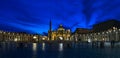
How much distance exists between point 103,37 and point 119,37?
3345 centimetres

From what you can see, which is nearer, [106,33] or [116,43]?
[116,43]

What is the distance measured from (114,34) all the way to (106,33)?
18611 mm

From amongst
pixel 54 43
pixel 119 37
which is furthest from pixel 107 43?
pixel 54 43

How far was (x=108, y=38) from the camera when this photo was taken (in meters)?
188

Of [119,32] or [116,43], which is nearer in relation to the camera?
[116,43]

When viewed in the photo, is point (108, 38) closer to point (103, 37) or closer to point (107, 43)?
point (103, 37)

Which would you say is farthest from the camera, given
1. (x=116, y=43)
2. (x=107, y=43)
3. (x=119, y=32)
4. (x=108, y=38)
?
(x=108, y=38)

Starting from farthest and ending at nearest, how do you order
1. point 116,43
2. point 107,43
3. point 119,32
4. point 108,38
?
point 108,38, point 119,32, point 107,43, point 116,43

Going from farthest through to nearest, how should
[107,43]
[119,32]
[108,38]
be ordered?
[108,38], [119,32], [107,43]

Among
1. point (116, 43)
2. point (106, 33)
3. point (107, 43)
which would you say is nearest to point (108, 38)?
point (106, 33)

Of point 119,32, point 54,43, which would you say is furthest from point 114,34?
point 54,43

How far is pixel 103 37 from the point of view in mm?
198875

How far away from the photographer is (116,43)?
12975 centimetres

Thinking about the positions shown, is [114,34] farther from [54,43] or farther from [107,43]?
[54,43]
